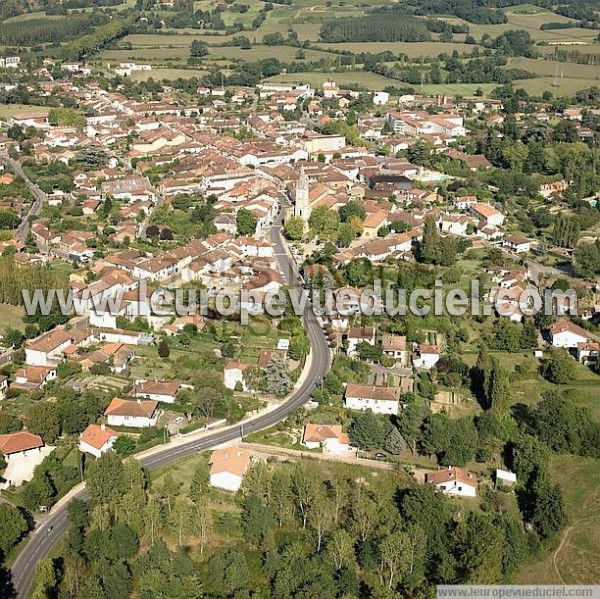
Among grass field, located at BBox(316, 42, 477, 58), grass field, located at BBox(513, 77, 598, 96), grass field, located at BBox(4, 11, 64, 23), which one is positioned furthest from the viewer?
grass field, located at BBox(4, 11, 64, 23)

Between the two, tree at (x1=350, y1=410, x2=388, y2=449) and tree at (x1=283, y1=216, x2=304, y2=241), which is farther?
tree at (x1=283, y1=216, x2=304, y2=241)

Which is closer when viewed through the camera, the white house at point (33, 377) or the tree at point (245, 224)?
the white house at point (33, 377)

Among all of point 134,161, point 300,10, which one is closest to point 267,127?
point 134,161

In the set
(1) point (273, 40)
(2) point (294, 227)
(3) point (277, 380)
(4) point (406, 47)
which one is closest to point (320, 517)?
(3) point (277, 380)

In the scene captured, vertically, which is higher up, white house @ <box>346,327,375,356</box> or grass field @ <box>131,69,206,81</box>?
grass field @ <box>131,69,206,81</box>

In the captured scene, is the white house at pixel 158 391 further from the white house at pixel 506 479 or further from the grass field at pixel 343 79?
the grass field at pixel 343 79

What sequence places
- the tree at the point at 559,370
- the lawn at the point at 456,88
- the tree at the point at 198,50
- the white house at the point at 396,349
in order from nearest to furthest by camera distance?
the tree at the point at 559,370
the white house at the point at 396,349
the lawn at the point at 456,88
the tree at the point at 198,50

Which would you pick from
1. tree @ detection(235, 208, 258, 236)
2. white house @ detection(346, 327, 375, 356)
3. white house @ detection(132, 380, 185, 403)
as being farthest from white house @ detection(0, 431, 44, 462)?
tree @ detection(235, 208, 258, 236)

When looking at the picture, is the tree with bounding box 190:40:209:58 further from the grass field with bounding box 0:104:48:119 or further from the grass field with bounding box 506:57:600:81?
the grass field with bounding box 506:57:600:81

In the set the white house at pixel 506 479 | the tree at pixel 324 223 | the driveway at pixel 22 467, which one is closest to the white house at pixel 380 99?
the tree at pixel 324 223
